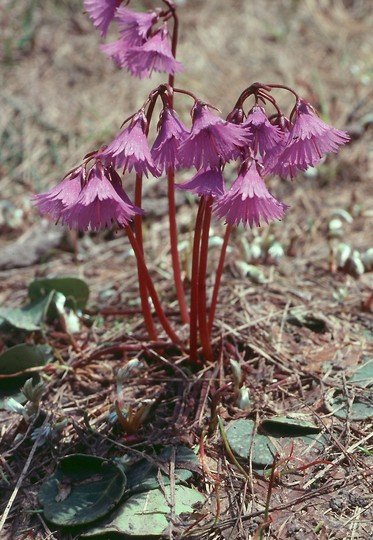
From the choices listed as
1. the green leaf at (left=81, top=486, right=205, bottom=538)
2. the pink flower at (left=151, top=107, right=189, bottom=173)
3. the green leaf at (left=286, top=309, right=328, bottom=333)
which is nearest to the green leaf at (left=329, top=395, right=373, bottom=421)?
the green leaf at (left=286, top=309, right=328, bottom=333)

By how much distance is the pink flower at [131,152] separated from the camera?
1812mm

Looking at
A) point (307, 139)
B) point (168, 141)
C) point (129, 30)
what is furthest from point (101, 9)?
point (307, 139)

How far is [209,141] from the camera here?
182cm

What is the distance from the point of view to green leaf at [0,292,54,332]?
2.71 m

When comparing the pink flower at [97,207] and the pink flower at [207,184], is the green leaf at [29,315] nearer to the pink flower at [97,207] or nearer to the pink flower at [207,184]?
Answer: the pink flower at [97,207]

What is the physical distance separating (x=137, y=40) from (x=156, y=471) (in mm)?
1426

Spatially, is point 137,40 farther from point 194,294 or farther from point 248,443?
point 248,443

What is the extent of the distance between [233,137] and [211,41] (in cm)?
354

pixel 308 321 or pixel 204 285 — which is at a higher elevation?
pixel 204 285

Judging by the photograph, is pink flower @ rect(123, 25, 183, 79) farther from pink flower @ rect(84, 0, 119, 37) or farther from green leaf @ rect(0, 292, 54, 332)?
green leaf @ rect(0, 292, 54, 332)

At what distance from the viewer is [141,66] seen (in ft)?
6.97

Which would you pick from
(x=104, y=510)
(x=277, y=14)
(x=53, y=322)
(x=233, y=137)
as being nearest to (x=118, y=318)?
(x=53, y=322)

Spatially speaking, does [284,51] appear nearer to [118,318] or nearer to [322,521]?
[118,318]

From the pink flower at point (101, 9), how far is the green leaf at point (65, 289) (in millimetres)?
1150
